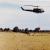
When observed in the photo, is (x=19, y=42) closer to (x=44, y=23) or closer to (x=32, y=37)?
(x=32, y=37)

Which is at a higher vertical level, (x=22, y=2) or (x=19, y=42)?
(x=22, y=2)

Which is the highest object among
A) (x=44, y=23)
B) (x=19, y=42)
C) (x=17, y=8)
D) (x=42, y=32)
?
(x=17, y=8)

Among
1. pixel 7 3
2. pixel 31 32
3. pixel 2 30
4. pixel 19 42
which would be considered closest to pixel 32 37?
pixel 31 32

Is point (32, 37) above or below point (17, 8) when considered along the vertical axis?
below

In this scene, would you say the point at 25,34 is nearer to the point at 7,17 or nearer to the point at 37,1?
the point at 7,17

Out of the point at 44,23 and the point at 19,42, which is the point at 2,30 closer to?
the point at 19,42
